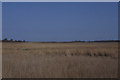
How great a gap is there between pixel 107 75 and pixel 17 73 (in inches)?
111

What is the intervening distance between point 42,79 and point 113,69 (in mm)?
2337

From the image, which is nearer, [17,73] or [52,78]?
[52,78]

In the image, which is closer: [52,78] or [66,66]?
[52,78]

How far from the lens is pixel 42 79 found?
5980mm

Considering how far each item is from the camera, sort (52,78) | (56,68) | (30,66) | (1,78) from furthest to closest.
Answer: (30,66), (56,68), (1,78), (52,78)

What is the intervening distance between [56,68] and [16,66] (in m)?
1.56

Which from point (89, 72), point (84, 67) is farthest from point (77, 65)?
point (89, 72)

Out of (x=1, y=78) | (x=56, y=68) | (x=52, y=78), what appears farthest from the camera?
(x=56, y=68)

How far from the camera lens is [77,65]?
23.2 feet

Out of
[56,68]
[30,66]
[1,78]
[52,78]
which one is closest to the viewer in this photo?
[52,78]

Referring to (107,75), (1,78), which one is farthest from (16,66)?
(107,75)

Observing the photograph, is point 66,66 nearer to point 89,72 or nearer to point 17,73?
point 89,72

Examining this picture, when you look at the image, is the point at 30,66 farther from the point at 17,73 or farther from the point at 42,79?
the point at 42,79

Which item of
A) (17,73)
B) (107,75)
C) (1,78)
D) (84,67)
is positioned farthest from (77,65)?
(1,78)
